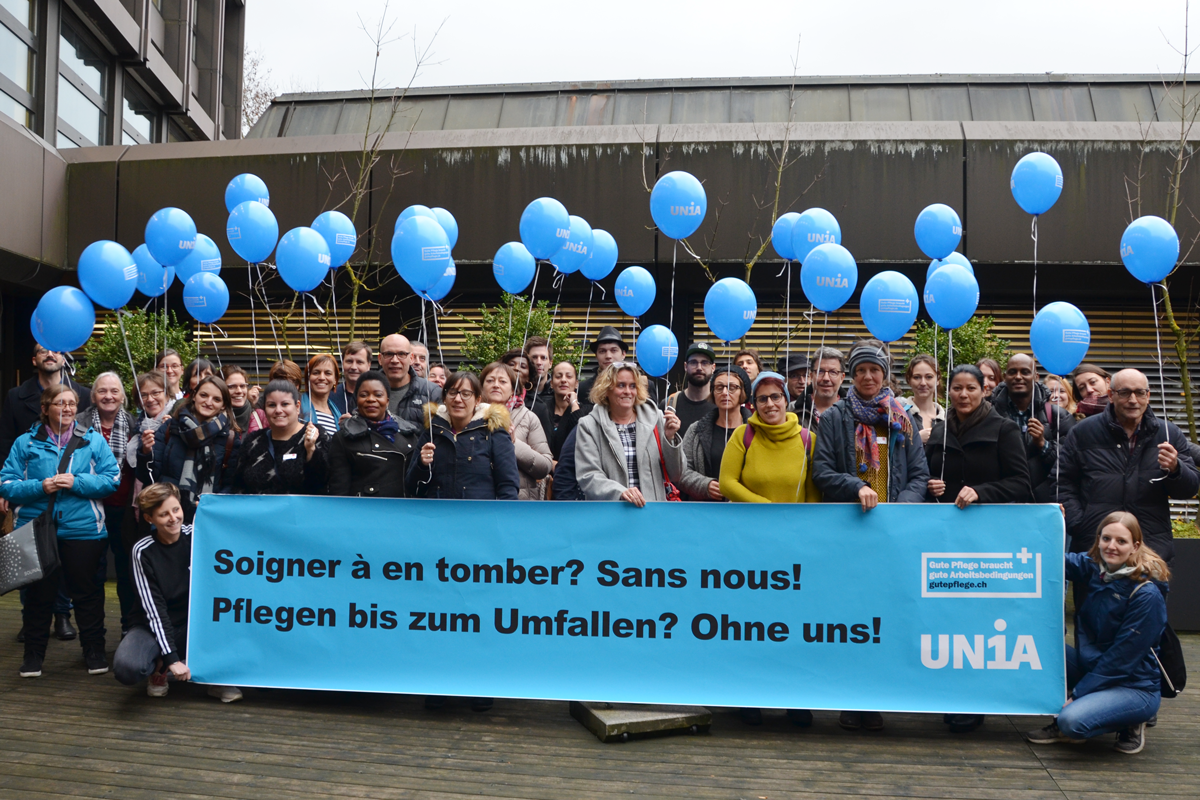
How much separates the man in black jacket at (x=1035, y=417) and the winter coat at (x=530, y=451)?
8.92 feet

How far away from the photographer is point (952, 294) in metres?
6.39

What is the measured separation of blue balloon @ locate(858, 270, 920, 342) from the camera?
19.3ft

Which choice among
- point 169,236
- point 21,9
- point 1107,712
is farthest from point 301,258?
point 21,9

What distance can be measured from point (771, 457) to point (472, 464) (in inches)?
61.4

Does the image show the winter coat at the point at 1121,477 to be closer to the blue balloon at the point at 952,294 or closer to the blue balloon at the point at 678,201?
the blue balloon at the point at 952,294

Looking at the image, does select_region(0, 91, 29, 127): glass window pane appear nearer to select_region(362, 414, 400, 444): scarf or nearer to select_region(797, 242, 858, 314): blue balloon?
select_region(362, 414, 400, 444): scarf

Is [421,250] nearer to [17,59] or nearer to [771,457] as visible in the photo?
[771,457]

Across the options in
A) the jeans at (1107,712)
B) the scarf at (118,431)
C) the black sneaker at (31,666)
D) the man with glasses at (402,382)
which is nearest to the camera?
the jeans at (1107,712)

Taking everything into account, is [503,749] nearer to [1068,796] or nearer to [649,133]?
[1068,796]

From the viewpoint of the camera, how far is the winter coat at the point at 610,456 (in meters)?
4.95

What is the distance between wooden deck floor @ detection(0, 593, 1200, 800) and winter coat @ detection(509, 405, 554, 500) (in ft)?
4.53

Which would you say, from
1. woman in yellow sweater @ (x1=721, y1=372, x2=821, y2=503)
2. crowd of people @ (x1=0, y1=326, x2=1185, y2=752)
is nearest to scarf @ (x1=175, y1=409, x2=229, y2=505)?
crowd of people @ (x1=0, y1=326, x2=1185, y2=752)

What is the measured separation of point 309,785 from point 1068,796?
10.1ft

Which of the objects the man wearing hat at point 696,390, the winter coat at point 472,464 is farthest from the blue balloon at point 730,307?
the winter coat at point 472,464
